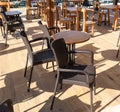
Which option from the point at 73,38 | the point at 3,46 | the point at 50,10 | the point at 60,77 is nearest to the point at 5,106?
the point at 60,77

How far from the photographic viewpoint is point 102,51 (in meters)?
4.75

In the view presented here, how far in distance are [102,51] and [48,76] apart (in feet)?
5.52

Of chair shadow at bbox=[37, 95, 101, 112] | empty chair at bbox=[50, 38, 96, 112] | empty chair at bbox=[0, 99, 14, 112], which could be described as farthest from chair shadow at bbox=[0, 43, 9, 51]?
empty chair at bbox=[0, 99, 14, 112]

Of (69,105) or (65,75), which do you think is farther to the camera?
(69,105)

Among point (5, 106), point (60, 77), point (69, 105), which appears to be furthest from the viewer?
point (69, 105)

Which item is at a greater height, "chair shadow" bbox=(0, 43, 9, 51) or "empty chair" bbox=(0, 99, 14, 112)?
"empty chair" bbox=(0, 99, 14, 112)

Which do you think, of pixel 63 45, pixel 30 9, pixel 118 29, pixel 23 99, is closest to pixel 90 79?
pixel 63 45

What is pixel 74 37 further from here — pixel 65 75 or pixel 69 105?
pixel 69 105

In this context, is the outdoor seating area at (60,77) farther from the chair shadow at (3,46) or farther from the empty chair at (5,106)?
the chair shadow at (3,46)

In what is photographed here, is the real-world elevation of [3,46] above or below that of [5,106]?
below

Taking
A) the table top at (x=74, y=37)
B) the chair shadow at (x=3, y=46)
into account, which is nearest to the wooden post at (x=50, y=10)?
the chair shadow at (x=3, y=46)

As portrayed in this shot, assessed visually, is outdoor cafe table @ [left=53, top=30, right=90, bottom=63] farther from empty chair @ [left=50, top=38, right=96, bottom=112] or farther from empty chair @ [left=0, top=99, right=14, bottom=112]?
empty chair @ [left=0, top=99, right=14, bottom=112]

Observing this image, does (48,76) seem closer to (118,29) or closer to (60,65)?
(60,65)

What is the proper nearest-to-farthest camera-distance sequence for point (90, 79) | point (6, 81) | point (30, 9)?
point (90, 79) < point (6, 81) < point (30, 9)
